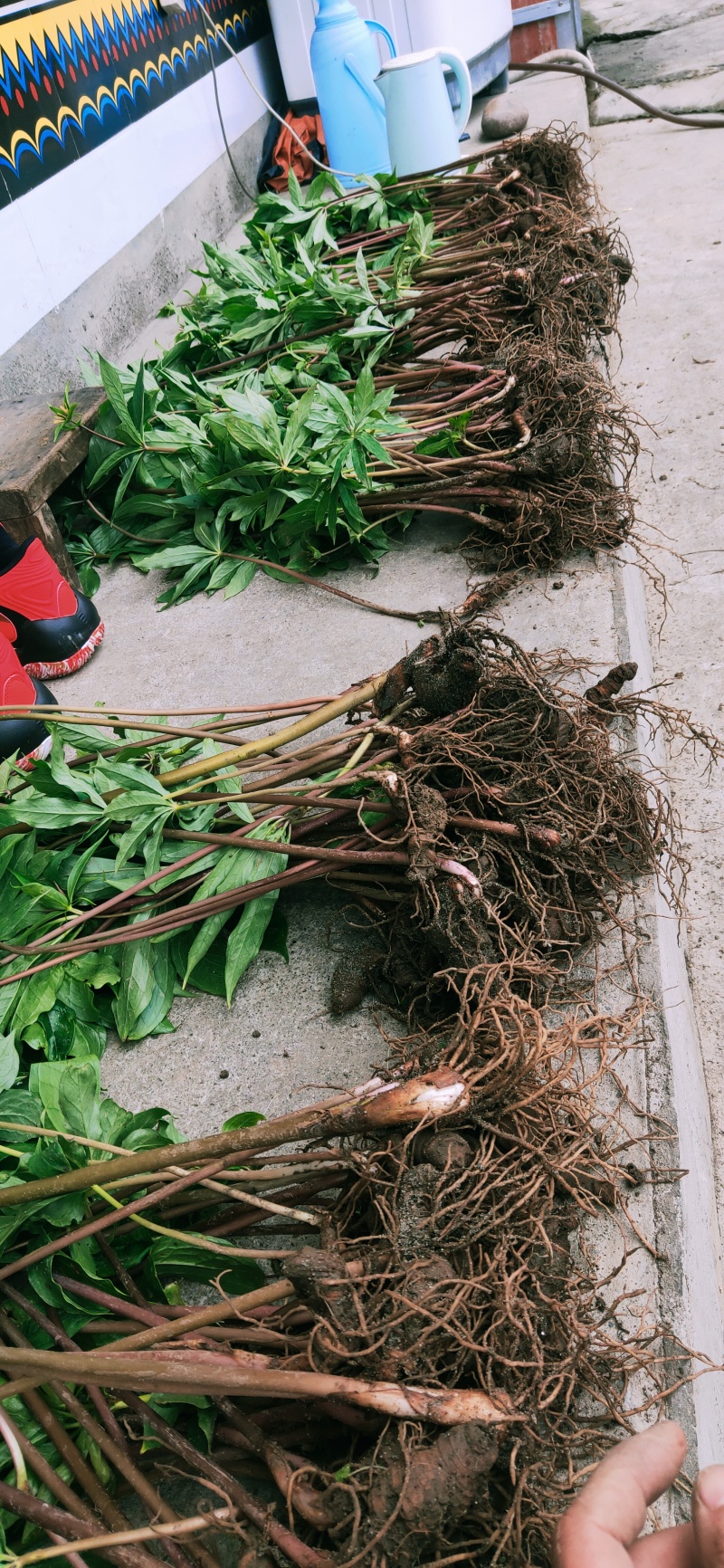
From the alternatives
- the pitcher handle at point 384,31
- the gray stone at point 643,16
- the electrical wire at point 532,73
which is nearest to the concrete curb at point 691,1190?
the electrical wire at point 532,73

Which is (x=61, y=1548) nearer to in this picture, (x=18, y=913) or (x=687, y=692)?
(x=18, y=913)

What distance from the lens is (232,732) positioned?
2.03m

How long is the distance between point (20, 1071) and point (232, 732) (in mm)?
811

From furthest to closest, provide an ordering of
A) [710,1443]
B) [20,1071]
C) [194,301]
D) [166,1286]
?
1. [194,301]
2. [20,1071]
3. [166,1286]
4. [710,1443]

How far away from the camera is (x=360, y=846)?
4.79 ft

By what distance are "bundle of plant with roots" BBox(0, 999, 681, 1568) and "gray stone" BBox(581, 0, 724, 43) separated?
7.70 m

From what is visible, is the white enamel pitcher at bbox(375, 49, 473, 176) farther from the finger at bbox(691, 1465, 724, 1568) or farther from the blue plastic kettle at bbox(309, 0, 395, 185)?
the finger at bbox(691, 1465, 724, 1568)

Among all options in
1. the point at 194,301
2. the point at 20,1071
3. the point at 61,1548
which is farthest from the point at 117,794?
the point at 194,301

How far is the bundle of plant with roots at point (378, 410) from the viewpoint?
7.06ft

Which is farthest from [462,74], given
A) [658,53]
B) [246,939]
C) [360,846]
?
[658,53]

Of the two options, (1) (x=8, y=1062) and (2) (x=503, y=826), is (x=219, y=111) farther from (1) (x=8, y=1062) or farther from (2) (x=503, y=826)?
(1) (x=8, y=1062)

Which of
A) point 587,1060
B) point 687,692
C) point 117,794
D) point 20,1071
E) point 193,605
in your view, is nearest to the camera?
point 587,1060

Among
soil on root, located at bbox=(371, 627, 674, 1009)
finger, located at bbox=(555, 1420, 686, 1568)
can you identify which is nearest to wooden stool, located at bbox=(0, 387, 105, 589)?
soil on root, located at bbox=(371, 627, 674, 1009)

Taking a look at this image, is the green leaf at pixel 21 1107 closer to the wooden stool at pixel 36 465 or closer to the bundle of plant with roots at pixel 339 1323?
the bundle of plant with roots at pixel 339 1323
